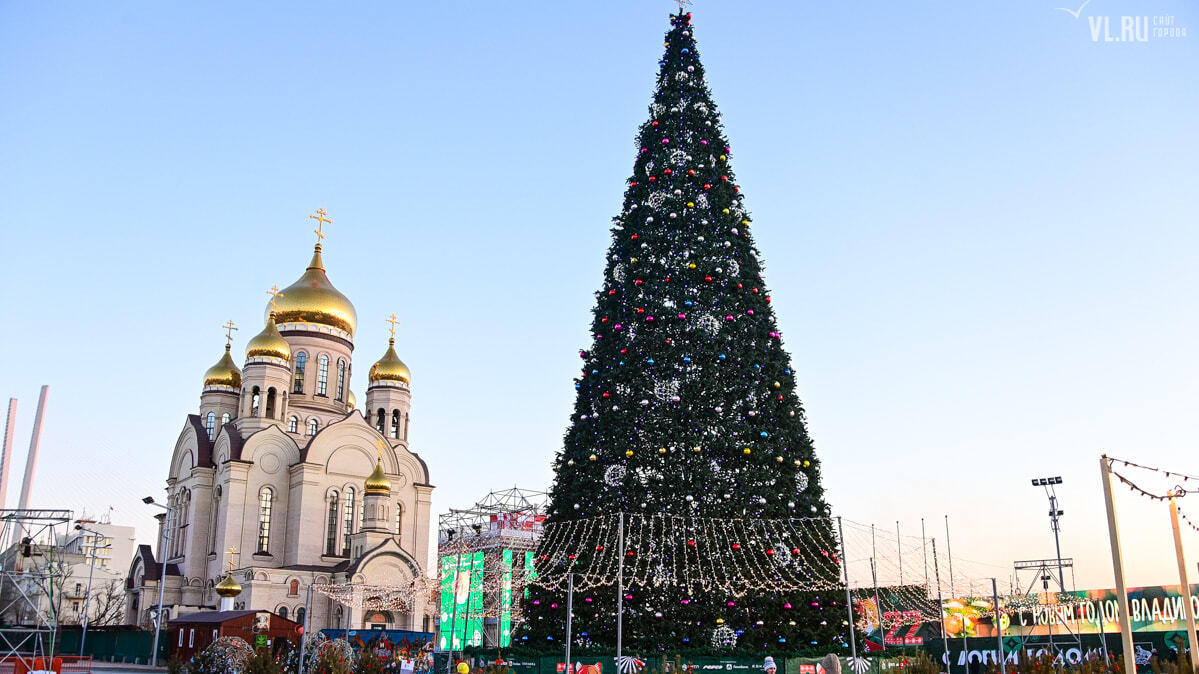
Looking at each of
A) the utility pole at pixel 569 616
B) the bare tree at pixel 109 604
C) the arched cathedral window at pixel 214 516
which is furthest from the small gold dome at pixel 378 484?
the utility pole at pixel 569 616

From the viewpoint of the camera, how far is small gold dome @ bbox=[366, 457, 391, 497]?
4622cm

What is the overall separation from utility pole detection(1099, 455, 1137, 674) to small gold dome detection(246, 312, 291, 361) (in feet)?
140

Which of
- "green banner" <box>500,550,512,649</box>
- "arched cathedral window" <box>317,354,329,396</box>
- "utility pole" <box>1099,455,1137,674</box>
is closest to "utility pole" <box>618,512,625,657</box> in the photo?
"utility pole" <box>1099,455,1137,674</box>

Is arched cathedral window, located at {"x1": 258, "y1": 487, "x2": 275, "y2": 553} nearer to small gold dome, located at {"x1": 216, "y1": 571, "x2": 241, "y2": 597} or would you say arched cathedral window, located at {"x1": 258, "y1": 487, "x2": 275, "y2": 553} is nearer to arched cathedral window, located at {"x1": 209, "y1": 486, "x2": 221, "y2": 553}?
arched cathedral window, located at {"x1": 209, "y1": 486, "x2": 221, "y2": 553}

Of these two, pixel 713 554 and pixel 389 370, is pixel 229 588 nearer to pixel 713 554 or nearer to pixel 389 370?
pixel 389 370

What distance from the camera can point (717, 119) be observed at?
72.6ft

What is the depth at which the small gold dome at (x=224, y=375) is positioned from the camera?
52544 millimetres

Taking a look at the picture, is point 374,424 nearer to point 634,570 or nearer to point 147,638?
point 147,638

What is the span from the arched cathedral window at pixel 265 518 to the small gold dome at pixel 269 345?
6802mm

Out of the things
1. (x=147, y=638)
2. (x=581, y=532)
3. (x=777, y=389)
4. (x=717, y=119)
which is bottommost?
(x=147, y=638)

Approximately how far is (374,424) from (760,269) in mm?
37432

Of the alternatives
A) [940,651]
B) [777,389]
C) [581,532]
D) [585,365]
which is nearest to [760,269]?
[777,389]

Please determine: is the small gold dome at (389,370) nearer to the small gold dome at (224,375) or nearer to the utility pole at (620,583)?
the small gold dome at (224,375)

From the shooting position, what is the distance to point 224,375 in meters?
52.7
